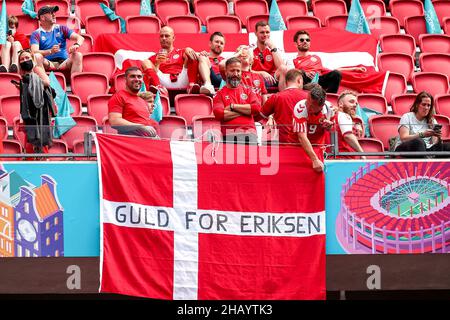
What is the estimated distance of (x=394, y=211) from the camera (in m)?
13.0

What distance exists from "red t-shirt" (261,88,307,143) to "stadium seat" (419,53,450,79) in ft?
15.4

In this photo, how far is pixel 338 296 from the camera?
14609mm

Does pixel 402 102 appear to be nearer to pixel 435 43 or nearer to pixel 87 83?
pixel 435 43

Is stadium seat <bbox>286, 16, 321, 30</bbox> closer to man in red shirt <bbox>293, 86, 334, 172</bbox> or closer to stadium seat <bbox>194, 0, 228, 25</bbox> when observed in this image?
stadium seat <bbox>194, 0, 228, 25</bbox>

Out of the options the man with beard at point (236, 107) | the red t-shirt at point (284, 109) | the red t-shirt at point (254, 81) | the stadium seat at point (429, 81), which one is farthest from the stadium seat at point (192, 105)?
the stadium seat at point (429, 81)

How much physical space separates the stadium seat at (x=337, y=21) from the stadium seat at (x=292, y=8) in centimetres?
70

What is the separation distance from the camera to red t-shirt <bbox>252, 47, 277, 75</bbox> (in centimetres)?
1555

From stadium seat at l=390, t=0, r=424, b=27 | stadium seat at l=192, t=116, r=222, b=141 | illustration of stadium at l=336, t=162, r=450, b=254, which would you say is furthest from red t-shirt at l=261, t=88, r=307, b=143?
stadium seat at l=390, t=0, r=424, b=27

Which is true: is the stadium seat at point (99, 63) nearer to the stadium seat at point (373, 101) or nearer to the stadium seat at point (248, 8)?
the stadium seat at point (248, 8)

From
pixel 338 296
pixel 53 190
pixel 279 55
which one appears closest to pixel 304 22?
pixel 279 55

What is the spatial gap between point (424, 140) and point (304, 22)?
17.8 ft

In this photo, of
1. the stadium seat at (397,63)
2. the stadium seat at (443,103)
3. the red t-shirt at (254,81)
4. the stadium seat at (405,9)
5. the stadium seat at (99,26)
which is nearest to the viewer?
the red t-shirt at (254,81)

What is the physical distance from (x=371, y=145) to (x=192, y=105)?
265 cm

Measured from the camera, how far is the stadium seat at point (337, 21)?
18156 millimetres
